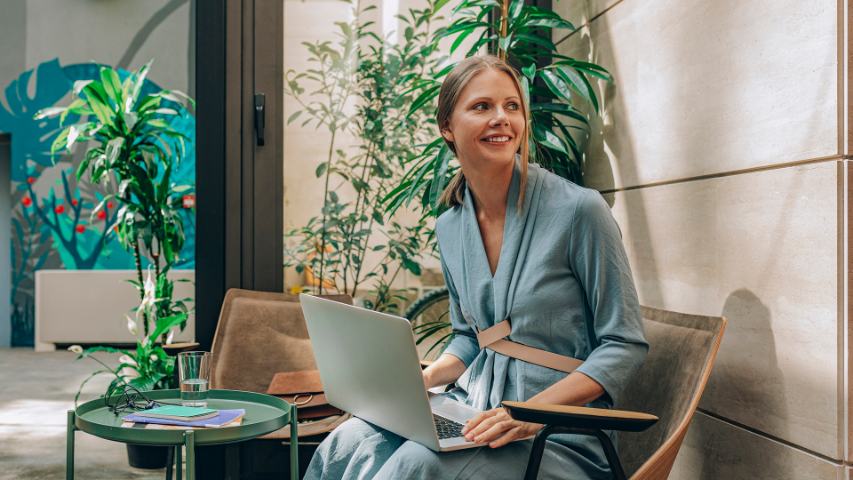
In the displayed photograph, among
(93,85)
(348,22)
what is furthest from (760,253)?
(93,85)

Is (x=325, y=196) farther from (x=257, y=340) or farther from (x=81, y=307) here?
(x=81, y=307)

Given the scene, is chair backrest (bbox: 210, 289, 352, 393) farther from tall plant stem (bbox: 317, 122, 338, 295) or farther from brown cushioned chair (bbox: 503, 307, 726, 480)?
brown cushioned chair (bbox: 503, 307, 726, 480)

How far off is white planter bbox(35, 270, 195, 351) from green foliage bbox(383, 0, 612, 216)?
6.05 metres

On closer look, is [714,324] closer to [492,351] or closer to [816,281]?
[816,281]

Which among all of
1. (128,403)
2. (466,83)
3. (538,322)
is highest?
(466,83)

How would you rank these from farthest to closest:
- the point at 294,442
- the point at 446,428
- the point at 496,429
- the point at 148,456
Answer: the point at 148,456
the point at 294,442
the point at 446,428
the point at 496,429

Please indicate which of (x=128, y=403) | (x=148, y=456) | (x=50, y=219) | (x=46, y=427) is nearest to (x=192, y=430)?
(x=128, y=403)

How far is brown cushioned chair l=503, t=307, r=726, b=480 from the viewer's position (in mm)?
1411

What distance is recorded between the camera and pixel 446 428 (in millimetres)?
1664

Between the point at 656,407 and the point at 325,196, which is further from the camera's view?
the point at 325,196

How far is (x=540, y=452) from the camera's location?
1.47 metres

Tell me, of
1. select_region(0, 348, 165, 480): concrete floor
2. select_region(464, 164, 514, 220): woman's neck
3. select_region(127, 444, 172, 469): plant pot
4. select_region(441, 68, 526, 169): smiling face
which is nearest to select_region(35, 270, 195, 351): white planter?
select_region(0, 348, 165, 480): concrete floor

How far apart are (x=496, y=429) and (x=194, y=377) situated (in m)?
0.86

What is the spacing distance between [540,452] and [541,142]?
4.37ft
